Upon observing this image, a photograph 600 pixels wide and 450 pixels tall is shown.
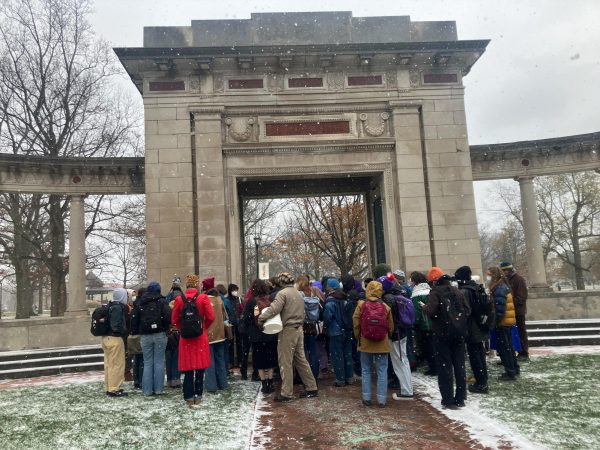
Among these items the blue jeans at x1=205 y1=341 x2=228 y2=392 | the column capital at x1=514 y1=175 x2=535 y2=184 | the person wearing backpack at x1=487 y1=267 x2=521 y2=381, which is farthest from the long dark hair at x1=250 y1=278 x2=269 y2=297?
the column capital at x1=514 y1=175 x2=535 y2=184

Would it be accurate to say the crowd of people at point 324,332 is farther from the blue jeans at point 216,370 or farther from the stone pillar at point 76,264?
the stone pillar at point 76,264

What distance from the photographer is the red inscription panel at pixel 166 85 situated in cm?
1330

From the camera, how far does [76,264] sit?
14805 millimetres

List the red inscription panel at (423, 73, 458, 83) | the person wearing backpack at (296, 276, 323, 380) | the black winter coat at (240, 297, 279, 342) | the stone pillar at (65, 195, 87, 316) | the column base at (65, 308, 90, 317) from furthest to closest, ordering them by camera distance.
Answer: the stone pillar at (65, 195, 87, 316) < the column base at (65, 308, 90, 317) < the red inscription panel at (423, 73, 458, 83) < the person wearing backpack at (296, 276, 323, 380) < the black winter coat at (240, 297, 279, 342)

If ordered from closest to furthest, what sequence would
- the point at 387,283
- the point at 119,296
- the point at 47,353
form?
the point at 387,283
the point at 119,296
the point at 47,353

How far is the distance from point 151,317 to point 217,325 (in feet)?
3.40

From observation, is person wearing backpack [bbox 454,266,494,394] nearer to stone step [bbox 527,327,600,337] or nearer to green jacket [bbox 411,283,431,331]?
green jacket [bbox 411,283,431,331]

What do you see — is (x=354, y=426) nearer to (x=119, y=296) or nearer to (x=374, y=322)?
(x=374, y=322)

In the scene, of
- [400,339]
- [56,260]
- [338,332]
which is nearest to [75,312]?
[56,260]

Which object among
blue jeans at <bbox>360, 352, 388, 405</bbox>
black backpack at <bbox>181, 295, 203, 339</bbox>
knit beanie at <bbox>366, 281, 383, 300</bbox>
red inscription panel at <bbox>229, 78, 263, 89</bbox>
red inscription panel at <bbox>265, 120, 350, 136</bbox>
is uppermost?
red inscription panel at <bbox>229, 78, 263, 89</bbox>

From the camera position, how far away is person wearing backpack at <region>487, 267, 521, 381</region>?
736 cm

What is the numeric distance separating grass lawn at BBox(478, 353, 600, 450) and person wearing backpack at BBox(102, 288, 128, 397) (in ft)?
18.0

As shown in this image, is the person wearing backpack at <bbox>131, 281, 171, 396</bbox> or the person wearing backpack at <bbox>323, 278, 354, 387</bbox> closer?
the person wearing backpack at <bbox>131, 281, 171, 396</bbox>

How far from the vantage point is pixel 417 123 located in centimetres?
1361
